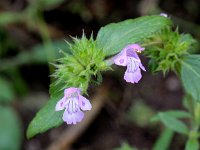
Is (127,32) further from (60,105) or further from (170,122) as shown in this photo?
(170,122)

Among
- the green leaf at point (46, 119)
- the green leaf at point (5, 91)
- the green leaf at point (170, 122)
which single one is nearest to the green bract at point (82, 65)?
the green leaf at point (46, 119)

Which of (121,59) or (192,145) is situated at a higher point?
(121,59)

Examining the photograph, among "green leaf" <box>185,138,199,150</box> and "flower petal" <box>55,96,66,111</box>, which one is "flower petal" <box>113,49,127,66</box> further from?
"green leaf" <box>185,138,199,150</box>

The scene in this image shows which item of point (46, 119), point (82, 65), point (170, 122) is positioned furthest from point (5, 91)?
point (82, 65)

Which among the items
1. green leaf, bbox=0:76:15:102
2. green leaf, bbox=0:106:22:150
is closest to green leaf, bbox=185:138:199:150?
green leaf, bbox=0:106:22:150

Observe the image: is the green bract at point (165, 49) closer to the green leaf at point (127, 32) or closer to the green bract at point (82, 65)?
the green leaf at point (127, 32)

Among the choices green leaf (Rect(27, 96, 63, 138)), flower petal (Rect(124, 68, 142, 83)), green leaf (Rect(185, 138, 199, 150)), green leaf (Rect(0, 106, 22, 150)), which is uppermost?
flower petal (Rect(124, 68, 142, 83))

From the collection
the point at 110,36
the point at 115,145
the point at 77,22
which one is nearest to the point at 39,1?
the point at 77,22
